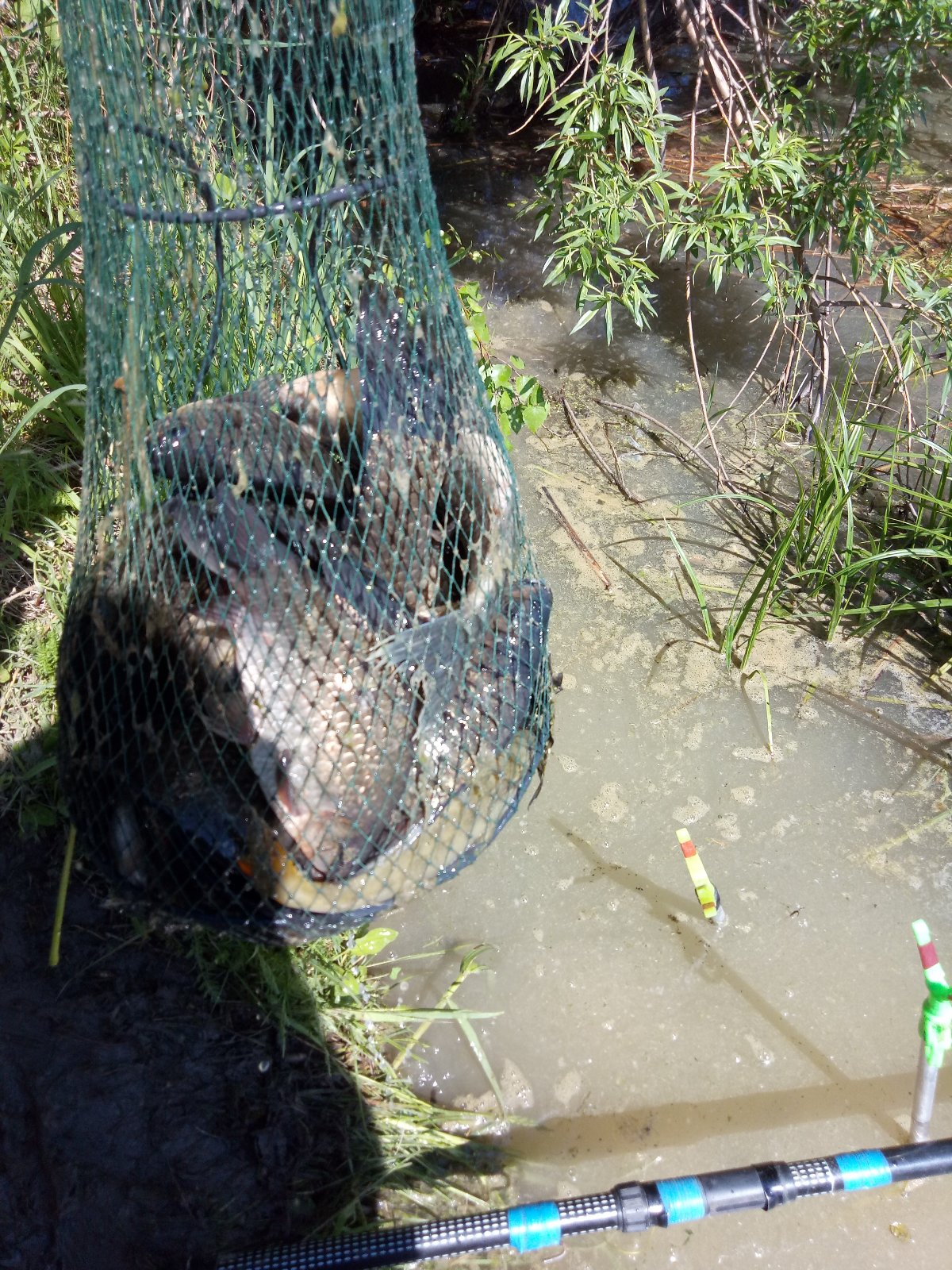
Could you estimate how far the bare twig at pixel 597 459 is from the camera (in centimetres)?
334

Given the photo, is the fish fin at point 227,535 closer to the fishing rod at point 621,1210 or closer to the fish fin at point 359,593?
the fish fin at point 359,593

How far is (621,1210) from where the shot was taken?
171 cm

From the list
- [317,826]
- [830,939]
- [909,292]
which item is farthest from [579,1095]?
[909,292]

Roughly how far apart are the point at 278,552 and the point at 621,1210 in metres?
1.26

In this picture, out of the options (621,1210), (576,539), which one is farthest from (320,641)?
(576,539)

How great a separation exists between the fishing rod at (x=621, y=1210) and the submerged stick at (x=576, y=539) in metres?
1.69

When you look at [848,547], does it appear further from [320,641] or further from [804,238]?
[320,641]

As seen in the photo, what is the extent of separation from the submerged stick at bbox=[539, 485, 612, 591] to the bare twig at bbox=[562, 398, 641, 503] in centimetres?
22

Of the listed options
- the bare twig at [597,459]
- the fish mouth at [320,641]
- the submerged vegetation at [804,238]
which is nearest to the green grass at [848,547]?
the submerged vegetation at [804,238]

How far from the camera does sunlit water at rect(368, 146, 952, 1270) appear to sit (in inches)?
78.9

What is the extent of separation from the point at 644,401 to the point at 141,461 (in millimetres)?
2332

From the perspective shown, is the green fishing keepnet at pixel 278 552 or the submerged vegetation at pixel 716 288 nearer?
the green fishing keepnet at pixel 278 552

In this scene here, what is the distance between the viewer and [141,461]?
1.78m

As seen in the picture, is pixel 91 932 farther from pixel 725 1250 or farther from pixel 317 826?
pixel 725 1250
